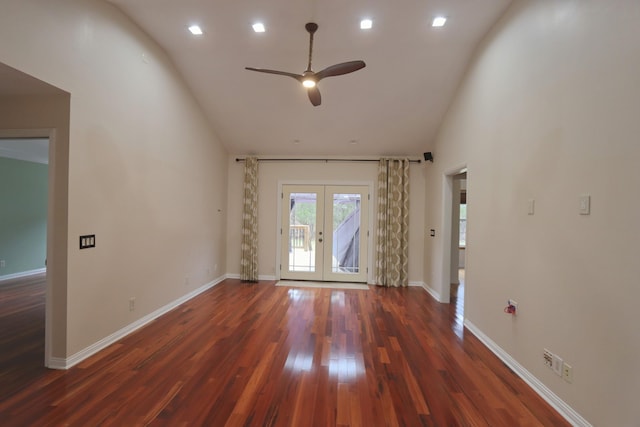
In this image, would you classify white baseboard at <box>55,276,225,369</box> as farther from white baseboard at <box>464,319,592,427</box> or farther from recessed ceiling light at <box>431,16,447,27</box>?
recessed ceiling light at <box>431,16,447,27</box>

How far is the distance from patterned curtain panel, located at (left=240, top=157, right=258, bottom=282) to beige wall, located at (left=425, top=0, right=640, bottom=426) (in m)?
4.06

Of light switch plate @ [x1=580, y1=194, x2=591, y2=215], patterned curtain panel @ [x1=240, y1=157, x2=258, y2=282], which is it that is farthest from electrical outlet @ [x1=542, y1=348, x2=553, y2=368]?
patterned curtain panel @ [x1=240, y1=157, x2=258, y2=282]

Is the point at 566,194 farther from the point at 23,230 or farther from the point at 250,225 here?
the point at 23,230

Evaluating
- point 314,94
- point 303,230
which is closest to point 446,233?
point 303,230

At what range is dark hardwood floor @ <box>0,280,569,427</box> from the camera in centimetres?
188

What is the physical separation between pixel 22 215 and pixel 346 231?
6.70m

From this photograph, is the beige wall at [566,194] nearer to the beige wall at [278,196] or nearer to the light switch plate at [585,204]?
the light switch plate at [585,204]

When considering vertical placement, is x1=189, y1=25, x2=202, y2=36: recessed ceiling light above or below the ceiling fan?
above

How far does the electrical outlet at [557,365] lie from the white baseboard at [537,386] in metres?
0.18

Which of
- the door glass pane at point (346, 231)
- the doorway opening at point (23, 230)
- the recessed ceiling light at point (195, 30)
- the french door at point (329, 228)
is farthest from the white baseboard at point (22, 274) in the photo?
the door glass pane at point (346, 231)

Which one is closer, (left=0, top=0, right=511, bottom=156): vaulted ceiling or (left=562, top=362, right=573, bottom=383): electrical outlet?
(left=562, top=362, right=573, bottom=383): electrical outlet

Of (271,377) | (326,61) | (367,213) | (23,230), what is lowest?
(271,377)

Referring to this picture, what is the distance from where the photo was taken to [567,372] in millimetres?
1938

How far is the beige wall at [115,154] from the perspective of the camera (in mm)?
2277
